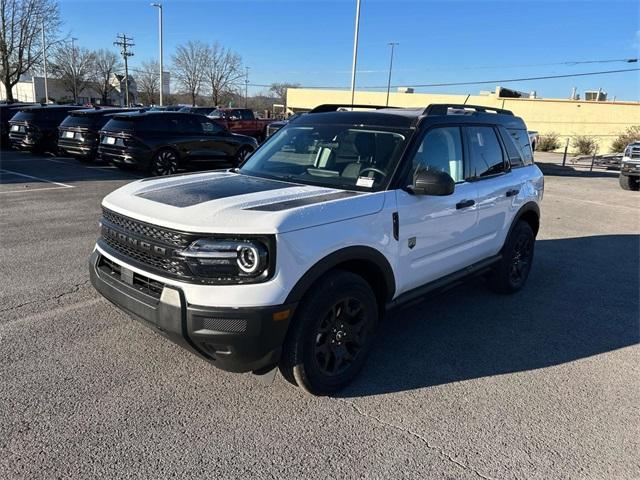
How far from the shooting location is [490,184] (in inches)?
183

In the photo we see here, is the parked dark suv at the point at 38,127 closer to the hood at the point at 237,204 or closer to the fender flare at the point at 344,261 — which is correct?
the hood at the point at 237,204

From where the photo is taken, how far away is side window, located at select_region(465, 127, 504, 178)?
450cm

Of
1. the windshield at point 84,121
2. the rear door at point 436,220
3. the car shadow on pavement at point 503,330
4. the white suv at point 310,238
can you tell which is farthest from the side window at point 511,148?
the windshield at point 84,121

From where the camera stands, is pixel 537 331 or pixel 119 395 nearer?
pixel 119 395

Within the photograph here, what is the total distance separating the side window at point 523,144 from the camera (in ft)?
17.9

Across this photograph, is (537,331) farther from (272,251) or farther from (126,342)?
(126,342)

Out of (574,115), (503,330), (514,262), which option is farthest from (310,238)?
(574,115)

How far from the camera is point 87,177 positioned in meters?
12.5

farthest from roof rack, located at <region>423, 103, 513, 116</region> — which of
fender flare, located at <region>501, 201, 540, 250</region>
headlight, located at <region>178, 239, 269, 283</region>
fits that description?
headlight, located at <region>178, 239, 269, 283</region>

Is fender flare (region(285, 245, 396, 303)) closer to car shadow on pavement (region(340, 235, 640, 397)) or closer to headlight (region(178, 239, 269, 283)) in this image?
headlight (region(178, 239, 269, 283))

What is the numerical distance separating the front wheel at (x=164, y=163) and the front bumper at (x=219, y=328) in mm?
10264

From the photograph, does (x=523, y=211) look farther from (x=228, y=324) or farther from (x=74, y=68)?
(x=74, y=68)

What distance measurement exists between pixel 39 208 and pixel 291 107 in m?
72.1

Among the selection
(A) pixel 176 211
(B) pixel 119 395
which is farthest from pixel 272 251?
(B) pixel 119 395
